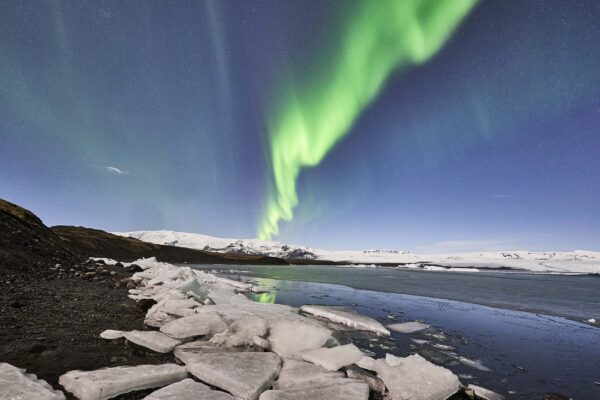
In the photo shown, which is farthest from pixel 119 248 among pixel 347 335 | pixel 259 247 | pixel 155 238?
pixel 155 238

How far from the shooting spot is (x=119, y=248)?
42.1 metres

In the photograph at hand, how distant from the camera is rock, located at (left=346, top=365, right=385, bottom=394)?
280 cm

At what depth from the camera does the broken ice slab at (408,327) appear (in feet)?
18.1

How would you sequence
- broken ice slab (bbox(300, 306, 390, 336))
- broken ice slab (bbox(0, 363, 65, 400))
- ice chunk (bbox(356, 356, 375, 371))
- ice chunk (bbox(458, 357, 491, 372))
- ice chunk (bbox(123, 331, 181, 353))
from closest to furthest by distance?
broken ice slab (bbox(0, 363, 65, 400)) < ice chunk (bbox(356, 356, 375, 371)) < ice chunk (bbox(123, 331, 181, 353)) < ice chunk (bbox(458, 357, 491, 372)) < broken ice slab (bbox(300, 306, 390, 336))

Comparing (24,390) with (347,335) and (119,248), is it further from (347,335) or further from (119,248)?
(119,248)

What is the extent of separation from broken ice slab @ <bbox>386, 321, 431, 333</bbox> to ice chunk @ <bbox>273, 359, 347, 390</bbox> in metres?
3.06

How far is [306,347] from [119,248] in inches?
1842

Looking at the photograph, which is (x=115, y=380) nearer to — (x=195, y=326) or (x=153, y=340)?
(x=153, y=340)

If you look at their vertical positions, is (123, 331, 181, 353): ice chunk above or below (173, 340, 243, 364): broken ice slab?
above

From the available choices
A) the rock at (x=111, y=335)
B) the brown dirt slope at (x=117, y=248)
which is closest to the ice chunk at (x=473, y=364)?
the rock at (x=111, y=335)

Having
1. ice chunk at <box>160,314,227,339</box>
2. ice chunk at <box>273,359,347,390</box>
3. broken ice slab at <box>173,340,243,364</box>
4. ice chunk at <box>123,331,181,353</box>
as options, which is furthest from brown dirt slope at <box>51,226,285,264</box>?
ice chunk at <box>273,359,347,390</box>

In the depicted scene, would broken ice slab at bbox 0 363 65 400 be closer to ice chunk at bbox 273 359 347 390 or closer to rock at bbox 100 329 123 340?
rock at bbox 100 329 123 340

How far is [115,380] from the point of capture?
227cm

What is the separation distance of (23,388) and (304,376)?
2124 mm
